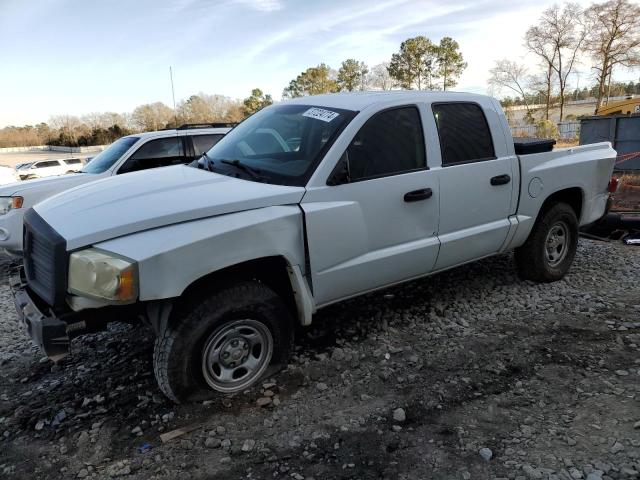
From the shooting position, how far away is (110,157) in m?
7.18

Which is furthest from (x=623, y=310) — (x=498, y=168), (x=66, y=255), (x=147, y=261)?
(x=66, y=255)

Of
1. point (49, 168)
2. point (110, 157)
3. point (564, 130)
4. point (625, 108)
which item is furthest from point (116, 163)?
point (564, 130)

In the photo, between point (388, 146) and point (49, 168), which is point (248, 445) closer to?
point (388, 146)

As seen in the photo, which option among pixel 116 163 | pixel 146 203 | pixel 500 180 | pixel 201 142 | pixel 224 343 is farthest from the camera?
pixel 201 142

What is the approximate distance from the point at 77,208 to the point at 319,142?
163 cm

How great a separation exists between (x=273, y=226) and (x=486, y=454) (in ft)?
5.72

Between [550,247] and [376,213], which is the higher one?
[376,213]

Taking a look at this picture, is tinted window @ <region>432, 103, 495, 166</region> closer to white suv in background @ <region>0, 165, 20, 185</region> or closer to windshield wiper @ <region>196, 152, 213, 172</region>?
windshield wiper @ <region>196, 152, 213, 172</region>

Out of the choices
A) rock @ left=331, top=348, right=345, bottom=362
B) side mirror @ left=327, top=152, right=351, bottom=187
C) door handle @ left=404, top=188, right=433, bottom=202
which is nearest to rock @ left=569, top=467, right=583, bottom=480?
rock @ left=331, top=348, right=345, bottom=362

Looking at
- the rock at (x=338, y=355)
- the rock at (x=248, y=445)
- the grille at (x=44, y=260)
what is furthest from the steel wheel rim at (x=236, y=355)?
the grille at (x=44, y=260)

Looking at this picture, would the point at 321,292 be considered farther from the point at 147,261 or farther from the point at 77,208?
the point at 77,208

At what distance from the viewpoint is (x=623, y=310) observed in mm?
4359

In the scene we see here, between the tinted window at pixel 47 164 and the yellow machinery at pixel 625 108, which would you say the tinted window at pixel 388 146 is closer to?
the yellow machinery at pixel 625 108

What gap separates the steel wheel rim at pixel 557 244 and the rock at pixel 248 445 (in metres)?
3.57
